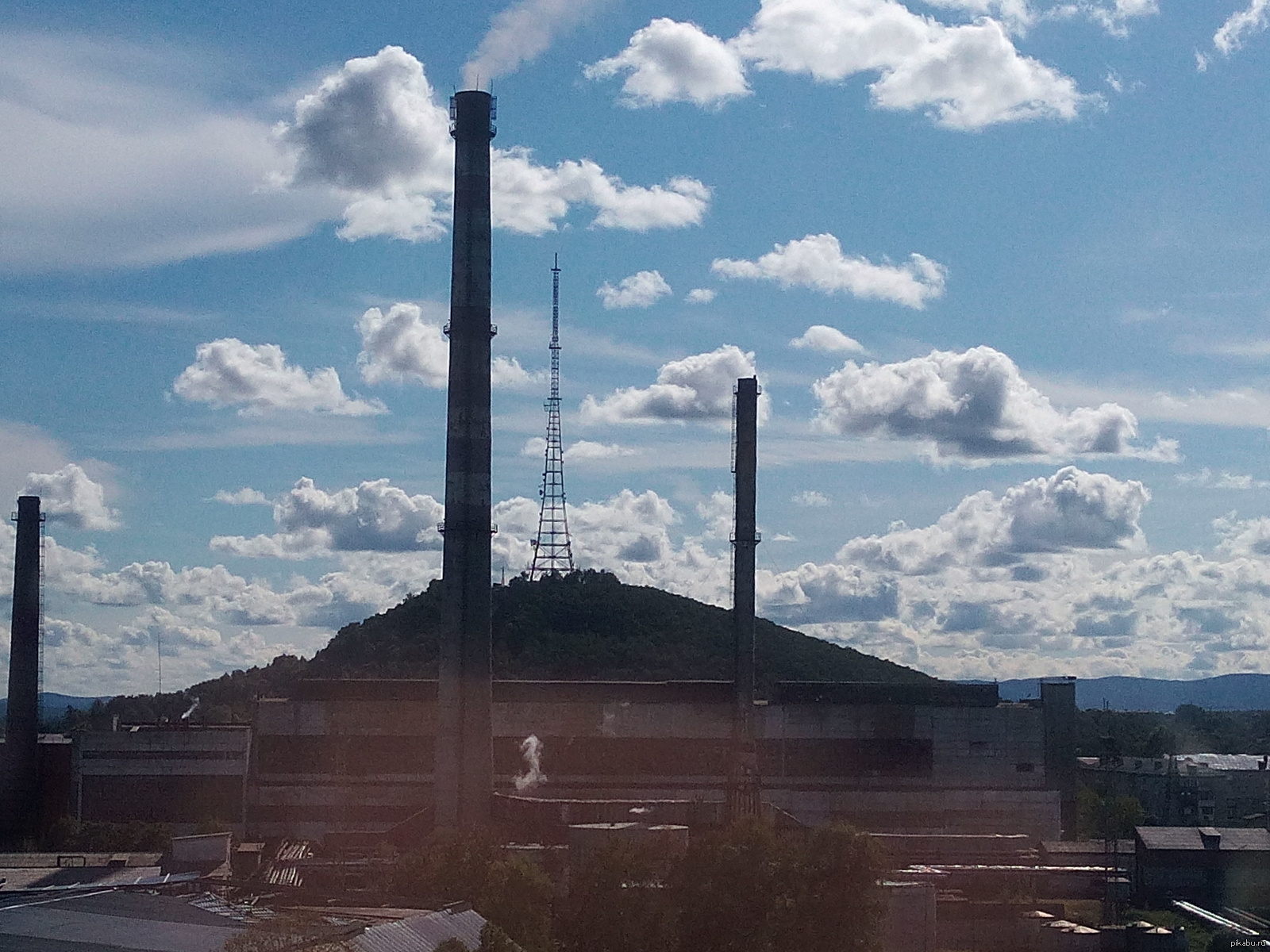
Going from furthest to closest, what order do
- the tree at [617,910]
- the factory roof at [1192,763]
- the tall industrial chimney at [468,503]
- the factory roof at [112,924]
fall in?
the factory roof at [1192,763] < the tall industrial chimney at [468,503] < the tree at [617,910] < the factory roof at [112,924]

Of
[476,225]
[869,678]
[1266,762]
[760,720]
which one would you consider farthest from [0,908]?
[869,678]

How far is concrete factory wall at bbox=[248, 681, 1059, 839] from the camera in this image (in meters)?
57.4

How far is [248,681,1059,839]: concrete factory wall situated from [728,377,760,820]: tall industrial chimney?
1.06m

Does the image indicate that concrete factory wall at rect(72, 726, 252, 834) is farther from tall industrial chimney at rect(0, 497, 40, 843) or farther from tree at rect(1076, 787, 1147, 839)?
tree at rect(1076, 787, 1147, 839)

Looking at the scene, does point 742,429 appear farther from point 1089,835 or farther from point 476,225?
point 1089,835

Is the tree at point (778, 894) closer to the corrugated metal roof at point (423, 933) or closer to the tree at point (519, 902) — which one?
the tree at point (519, 902)

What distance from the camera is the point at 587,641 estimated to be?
110688mm

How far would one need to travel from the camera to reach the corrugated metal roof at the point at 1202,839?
51.4 m

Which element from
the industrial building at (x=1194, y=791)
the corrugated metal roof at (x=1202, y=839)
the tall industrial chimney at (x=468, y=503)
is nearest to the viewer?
the tall industrial chimney at (x=468, y=503)

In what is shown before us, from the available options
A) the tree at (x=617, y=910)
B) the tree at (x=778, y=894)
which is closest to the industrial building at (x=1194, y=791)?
the tree at (x=778, y=894)

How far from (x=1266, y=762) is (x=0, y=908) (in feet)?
253

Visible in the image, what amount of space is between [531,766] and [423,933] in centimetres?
3315

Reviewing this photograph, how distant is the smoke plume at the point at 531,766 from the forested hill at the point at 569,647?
1647 inches

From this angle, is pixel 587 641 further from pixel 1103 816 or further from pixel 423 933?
pixel 423 933
